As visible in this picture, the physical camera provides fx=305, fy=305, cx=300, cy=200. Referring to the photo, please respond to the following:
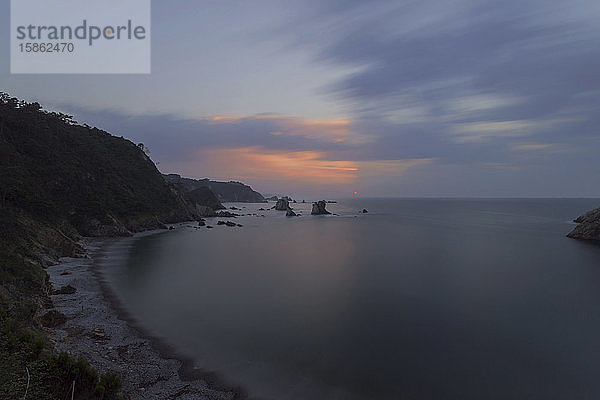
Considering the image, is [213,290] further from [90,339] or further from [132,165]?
[132,165]

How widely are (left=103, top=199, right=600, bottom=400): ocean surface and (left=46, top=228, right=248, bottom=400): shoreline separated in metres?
1.09

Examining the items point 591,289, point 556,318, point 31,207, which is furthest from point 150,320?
point 591,289

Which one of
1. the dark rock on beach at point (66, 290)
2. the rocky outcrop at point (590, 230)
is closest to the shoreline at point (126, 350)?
the dark rock on beach at point (66, 290)

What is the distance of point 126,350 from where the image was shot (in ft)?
58.0

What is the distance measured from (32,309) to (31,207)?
29.1 m

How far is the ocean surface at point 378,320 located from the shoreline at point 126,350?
109 cm

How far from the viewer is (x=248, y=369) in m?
17.2

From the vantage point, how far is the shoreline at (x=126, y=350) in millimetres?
14367

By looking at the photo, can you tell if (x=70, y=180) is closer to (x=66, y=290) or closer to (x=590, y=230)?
(x=66, y=290)

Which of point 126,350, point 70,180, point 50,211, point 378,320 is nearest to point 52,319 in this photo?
point 126,350

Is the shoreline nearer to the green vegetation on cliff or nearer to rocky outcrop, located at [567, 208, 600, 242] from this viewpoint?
the green vegetation on cliff

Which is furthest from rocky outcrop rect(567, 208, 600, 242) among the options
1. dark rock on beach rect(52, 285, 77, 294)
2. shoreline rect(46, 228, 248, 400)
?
dark rock on beach rect(52, 285, 77, 294)

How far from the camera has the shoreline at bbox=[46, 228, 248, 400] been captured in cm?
1437

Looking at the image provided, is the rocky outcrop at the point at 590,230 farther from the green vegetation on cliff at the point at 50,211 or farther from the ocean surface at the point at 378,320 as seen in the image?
the green vegetation on cliff at the point at 50,211
